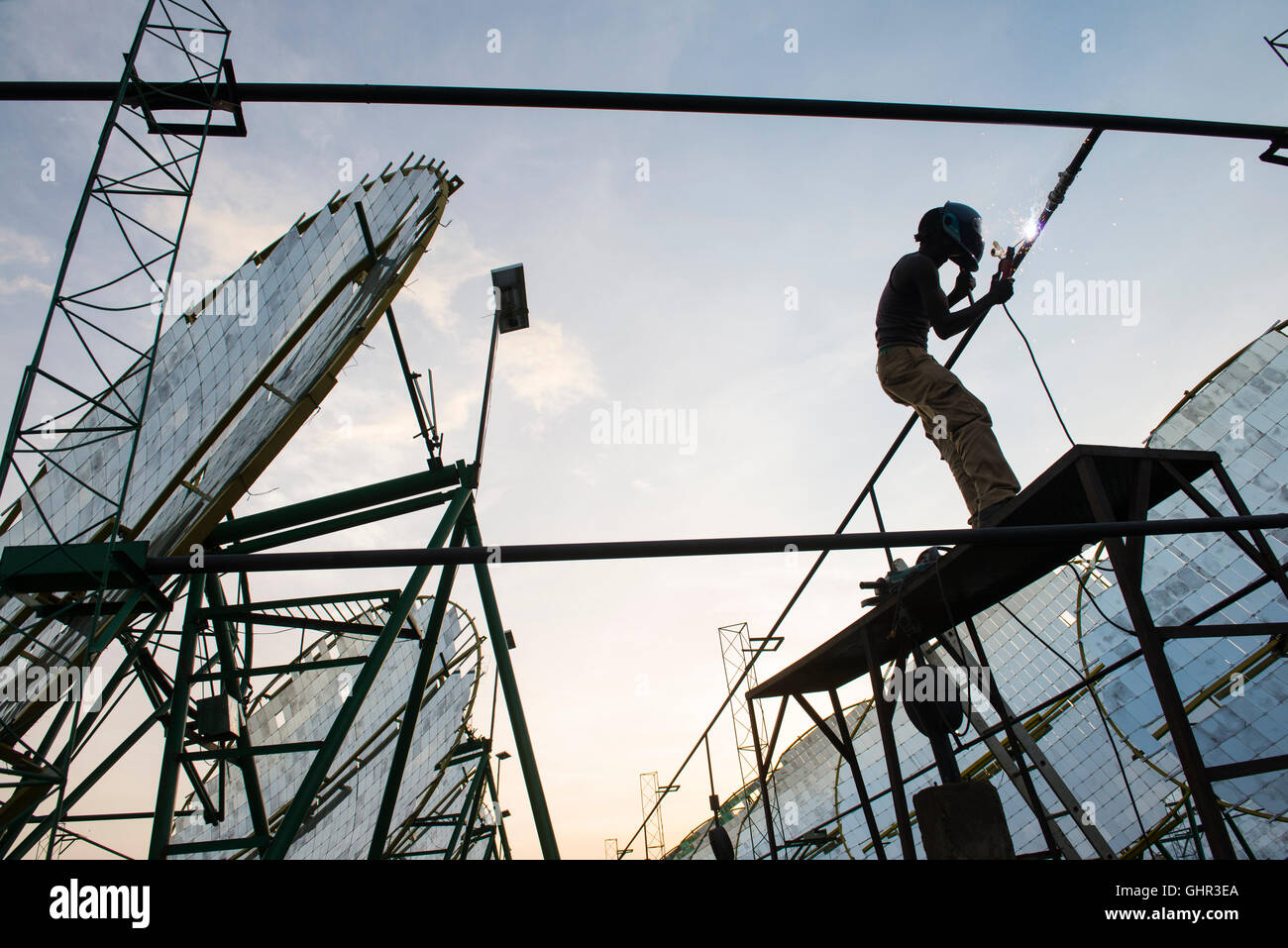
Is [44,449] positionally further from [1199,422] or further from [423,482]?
[1199,422]

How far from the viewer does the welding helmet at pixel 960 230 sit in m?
6.82

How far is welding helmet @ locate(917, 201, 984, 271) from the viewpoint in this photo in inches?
268

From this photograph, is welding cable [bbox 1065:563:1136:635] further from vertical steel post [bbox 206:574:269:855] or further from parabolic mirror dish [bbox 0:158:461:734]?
vertical steel post [bbox 206:574:269:855]

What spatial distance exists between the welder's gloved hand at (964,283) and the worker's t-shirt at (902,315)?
1.39ft

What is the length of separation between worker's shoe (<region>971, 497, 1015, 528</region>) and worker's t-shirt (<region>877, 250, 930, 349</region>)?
1694 mm

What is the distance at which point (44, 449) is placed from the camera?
9328mm

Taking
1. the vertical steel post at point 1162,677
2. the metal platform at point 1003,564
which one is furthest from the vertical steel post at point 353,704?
the vertical steel post at point 1162,677

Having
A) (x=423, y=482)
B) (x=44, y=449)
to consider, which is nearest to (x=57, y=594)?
(x=44, y=449)

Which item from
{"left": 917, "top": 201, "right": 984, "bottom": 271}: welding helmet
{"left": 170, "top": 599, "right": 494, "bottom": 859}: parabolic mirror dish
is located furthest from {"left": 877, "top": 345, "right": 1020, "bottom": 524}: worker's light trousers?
{"left": 170, "top": 599, "right": 494, "bottom": 859}: parabolic mirror dish

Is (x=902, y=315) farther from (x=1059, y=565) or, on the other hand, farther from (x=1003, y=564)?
(x=1059, y=565)

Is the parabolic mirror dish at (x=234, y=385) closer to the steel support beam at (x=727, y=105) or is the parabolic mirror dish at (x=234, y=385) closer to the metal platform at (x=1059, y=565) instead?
the steel support beam at (x=727, y=105)

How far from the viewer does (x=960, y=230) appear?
6.83 meters
